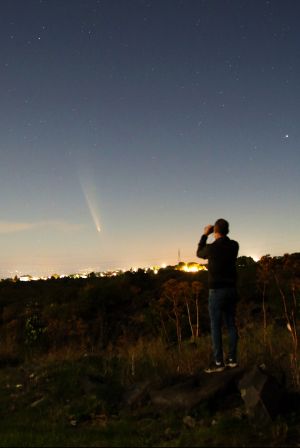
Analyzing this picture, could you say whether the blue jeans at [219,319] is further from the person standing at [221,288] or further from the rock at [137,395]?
the rock at [137,395]

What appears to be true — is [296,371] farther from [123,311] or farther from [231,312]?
[123,311]

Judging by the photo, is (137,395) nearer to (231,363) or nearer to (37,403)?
(231,363)

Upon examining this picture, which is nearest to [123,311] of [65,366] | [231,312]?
[65,366]

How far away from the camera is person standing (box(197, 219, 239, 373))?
762 cm

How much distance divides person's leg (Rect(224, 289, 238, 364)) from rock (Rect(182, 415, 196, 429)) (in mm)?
1505

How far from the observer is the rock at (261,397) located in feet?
19.6

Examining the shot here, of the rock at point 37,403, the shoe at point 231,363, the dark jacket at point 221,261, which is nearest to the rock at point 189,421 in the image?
the shoe at point 231,363

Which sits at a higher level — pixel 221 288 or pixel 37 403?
pixel 221 288

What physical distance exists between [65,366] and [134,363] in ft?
6.28

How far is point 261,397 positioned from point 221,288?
6.61 feet

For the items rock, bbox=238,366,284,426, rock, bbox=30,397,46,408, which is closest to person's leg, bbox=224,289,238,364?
rock, bbox=238,366,284,426

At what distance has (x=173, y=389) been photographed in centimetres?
719

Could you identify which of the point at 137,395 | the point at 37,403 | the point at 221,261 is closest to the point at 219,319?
the point at 221,261

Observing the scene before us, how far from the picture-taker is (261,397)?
19.8 ft
